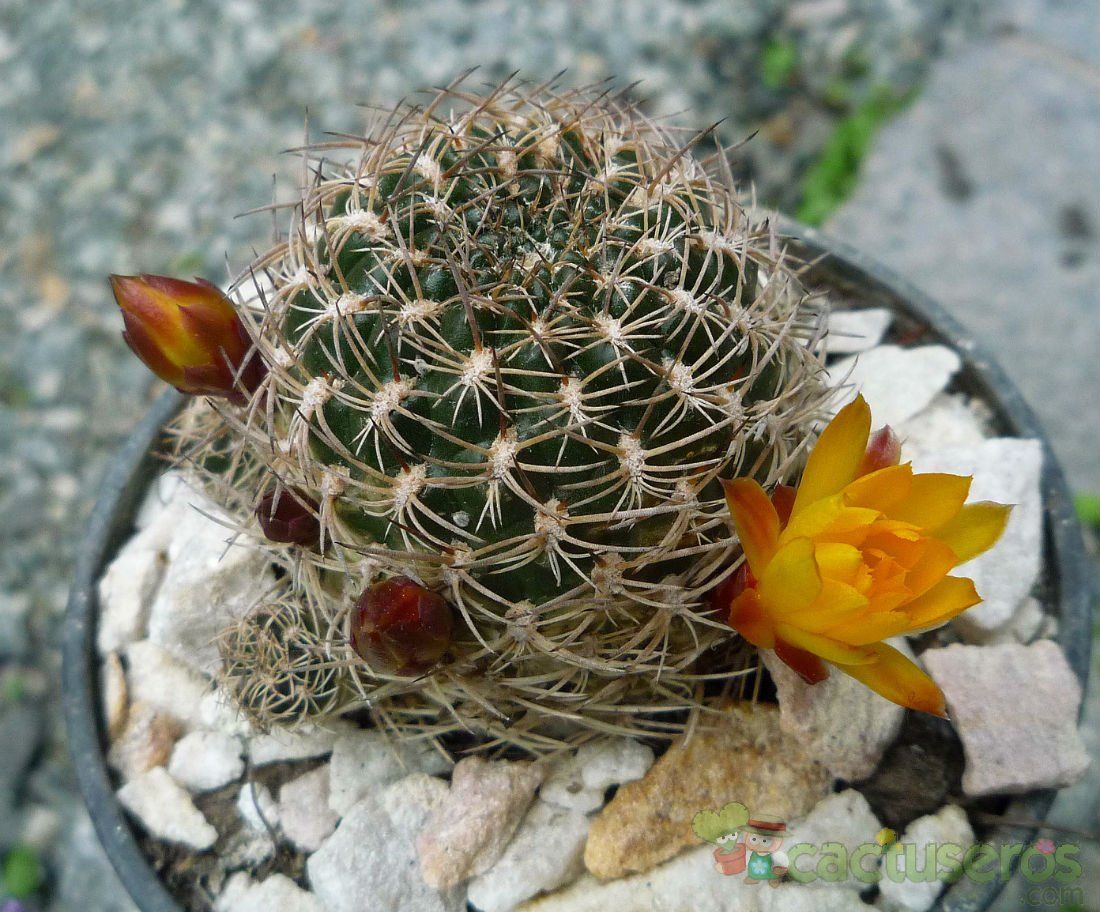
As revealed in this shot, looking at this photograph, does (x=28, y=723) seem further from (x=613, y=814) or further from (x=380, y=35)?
(x=380, y=35)

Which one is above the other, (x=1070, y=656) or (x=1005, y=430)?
(x=1005, y=430)

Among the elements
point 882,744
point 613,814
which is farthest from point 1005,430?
point 613,814

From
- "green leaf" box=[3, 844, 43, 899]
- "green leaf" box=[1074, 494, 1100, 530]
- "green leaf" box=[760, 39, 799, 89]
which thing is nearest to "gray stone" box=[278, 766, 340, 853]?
"green leaf" box=[3, 844, 43, 899]

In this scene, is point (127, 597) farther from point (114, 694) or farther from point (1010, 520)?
point (1010, 520)

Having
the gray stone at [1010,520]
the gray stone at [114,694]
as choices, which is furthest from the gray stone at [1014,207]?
the gray stone at [114,694]

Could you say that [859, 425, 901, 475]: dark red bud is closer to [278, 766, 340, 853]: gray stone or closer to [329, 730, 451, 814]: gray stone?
[329, 730, 451, 814]: gray stone

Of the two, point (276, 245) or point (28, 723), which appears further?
point (28, 723)
